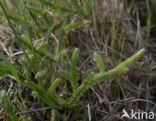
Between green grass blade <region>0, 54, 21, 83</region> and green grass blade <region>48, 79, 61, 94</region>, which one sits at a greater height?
green grass blade <region>0, 54, 21, 83</region>

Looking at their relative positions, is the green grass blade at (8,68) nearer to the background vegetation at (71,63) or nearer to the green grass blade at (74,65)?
the background vegetation at (71,63)

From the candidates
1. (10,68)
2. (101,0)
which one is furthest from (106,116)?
(101,0)

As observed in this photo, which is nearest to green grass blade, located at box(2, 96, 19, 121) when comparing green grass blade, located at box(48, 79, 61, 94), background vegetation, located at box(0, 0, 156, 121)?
background vegetation, located at box(0, 0, 156, 121)

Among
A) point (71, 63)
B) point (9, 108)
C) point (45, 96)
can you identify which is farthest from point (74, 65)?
point (9, 108)

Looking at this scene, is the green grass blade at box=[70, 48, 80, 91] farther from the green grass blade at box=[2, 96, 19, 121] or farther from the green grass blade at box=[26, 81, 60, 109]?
the green grass blade at box=[2, 96, 19, 121]

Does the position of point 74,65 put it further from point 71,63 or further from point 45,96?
point 45,96

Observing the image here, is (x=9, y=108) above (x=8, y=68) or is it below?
below

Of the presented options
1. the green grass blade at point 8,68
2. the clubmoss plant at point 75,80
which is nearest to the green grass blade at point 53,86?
the clubmoss plant at point 75,80

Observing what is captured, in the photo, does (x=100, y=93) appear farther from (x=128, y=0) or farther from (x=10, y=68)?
(x=128, y=0)

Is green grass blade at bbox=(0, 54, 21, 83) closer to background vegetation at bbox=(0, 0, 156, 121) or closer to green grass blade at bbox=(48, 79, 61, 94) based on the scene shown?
background vegetation at bbox=(0, 0, 156, 121)
